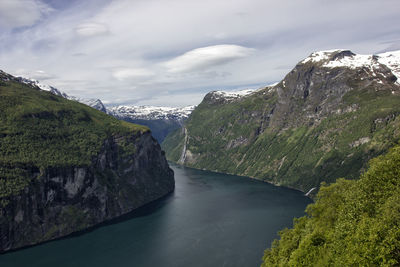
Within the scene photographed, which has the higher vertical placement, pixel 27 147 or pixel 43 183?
pixel 27 147

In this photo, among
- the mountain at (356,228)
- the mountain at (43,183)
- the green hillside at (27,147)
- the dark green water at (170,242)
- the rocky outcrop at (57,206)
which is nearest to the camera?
the mountain at (356,228)

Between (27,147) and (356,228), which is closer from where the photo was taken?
(356,228)

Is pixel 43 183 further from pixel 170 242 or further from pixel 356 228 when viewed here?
pixel 356 228

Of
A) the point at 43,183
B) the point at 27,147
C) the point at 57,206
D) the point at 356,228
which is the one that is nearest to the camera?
the point at 356,228

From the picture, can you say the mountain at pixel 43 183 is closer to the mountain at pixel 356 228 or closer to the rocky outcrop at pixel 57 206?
the rocky outcrop at pixel 57 206

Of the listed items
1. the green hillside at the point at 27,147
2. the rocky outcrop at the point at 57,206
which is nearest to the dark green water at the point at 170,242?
the rocky outcrop at the point at 57,206

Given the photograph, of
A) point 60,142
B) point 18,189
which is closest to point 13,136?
point 60,142

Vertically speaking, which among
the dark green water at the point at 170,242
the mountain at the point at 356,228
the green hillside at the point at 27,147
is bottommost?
the dark green water at the point at 170,242

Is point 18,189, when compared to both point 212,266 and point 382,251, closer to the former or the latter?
point 212,266

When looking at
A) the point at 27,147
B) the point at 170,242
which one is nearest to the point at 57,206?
the point at 27,147
